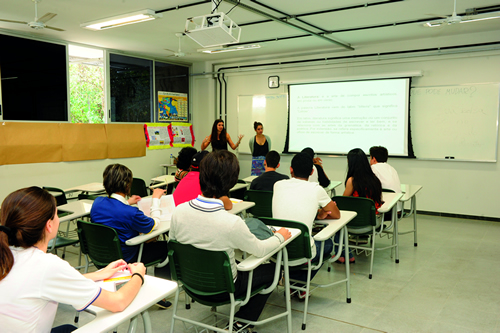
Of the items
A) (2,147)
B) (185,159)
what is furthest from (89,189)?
(2,147)

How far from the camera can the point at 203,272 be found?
2096 millimetres

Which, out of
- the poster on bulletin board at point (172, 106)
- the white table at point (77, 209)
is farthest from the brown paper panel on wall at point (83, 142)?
the white table at point (77, 209)

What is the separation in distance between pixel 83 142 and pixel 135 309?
583 centimetres

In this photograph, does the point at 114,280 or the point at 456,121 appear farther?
the point at 456,121

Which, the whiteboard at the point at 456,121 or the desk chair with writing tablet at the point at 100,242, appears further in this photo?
the whiteboard at the point at 456,121

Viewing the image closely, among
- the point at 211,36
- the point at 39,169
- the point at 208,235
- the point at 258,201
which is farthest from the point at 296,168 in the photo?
the point at 39,169

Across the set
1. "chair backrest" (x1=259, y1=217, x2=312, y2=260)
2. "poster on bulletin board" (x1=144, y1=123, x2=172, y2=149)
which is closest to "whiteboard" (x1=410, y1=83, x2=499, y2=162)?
"chair backrest" (x1=259, y1=217, x2=312, y2=260)

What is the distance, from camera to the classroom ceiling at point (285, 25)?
451cm

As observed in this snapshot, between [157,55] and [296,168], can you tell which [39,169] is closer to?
[157,55]

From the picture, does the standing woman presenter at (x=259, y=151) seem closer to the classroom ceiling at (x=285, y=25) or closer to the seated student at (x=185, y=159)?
the classroom ceiling at (x=285, y=25)

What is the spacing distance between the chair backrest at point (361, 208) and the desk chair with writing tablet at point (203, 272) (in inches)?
62.4

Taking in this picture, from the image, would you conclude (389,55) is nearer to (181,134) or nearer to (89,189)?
(181,134)

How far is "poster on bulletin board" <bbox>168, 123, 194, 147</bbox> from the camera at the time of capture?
Result: 8.35 meters

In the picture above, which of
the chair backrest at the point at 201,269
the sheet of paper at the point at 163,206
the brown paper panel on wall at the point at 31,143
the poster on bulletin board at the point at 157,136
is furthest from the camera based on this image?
the poster on bulletin board at the point at 157,136
